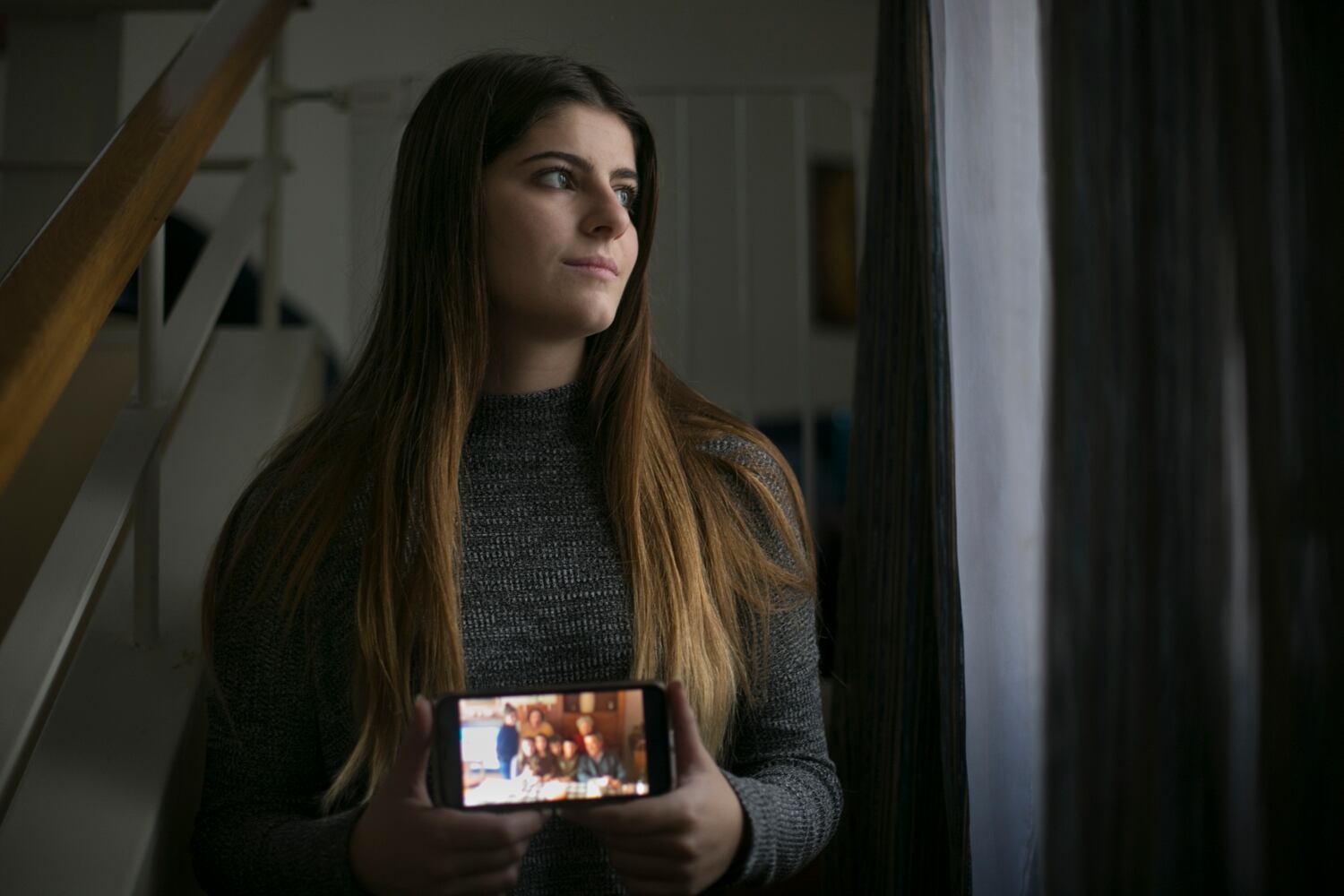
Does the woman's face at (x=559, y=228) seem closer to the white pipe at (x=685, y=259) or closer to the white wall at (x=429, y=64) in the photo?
the white wall at (x=429, y=64)

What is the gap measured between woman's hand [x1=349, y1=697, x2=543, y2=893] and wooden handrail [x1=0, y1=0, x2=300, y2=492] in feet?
1.04

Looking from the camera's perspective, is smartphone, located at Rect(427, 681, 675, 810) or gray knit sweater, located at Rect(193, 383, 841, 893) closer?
smartphone, located at Rect(427, 681, 675, 810)

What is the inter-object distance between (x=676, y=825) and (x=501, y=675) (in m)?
0.25

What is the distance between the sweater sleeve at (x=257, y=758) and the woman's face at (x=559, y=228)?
1.19 feet

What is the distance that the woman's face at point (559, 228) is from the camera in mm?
983

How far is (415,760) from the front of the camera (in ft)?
2.37

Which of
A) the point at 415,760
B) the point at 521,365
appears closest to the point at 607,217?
the point at 521,365

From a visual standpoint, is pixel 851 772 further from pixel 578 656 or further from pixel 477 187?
pixel 477 187

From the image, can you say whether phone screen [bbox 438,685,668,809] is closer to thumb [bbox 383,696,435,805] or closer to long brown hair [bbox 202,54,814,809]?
thumb [bbox 383,696,435,805]

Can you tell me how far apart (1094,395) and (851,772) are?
28.5 inches

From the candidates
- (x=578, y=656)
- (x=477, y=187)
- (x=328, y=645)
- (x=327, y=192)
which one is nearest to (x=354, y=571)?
(x=328, y=645)

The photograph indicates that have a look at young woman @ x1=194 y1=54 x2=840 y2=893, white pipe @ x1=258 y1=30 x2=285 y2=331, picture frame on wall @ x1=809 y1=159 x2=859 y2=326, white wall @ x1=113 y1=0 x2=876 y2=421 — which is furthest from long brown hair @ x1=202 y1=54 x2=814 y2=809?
picture frame on wall @ x1=809 y1=159 x2=859 y2=326

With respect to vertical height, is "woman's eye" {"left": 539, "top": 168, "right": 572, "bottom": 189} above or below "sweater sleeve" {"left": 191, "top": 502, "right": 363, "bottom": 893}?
above

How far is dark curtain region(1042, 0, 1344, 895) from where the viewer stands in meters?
0.55
